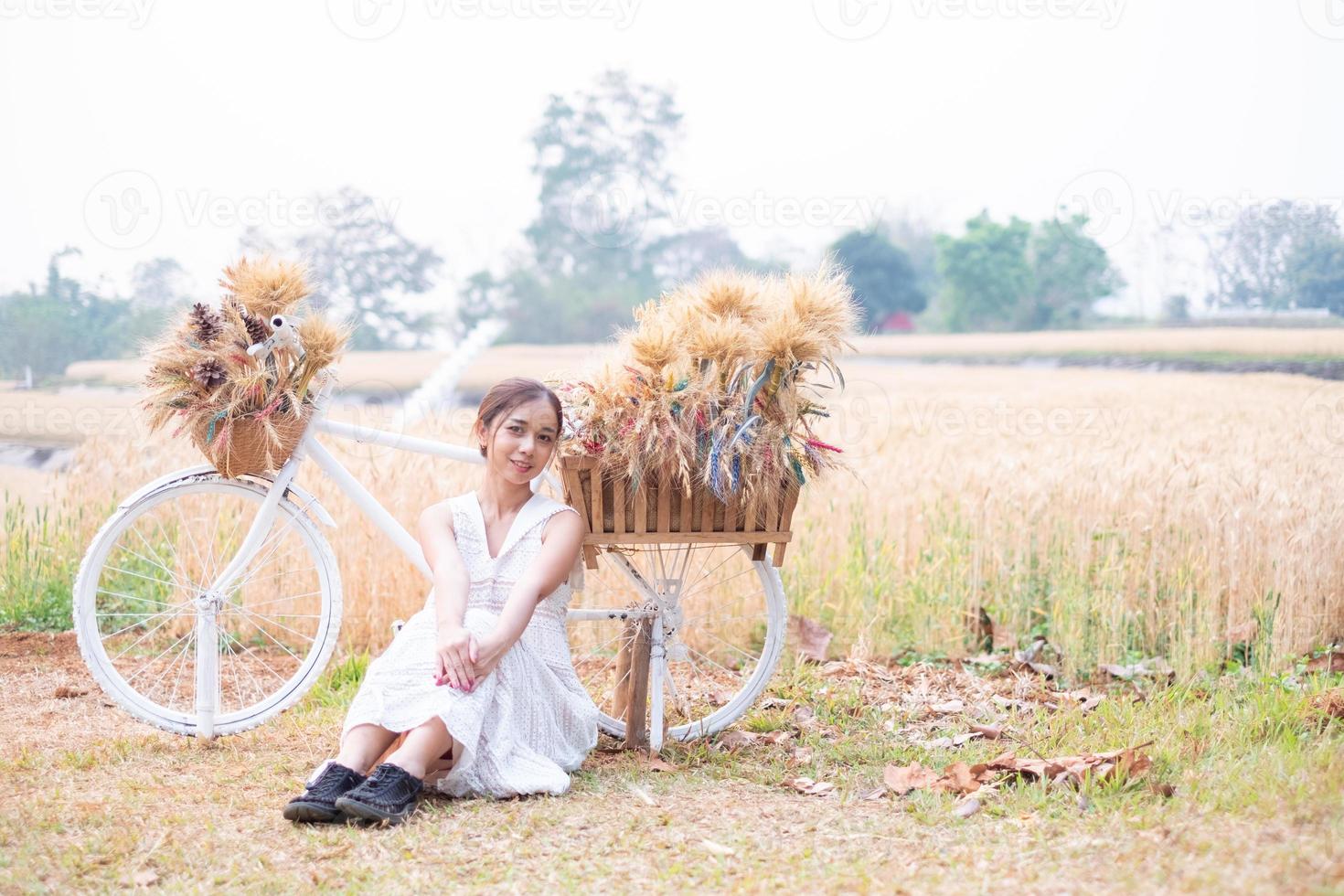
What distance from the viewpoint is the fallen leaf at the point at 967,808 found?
9.38ft

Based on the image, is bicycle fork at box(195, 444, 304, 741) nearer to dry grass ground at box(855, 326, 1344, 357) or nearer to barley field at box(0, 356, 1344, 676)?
barley field at box(0, 356, 1344, 676)

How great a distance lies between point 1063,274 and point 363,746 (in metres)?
9.80

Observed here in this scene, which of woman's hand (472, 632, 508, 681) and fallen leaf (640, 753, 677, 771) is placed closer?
woman's hand (472, 632, 508, 681)

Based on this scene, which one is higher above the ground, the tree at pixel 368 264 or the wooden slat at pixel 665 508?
the tree at pixel 368 264

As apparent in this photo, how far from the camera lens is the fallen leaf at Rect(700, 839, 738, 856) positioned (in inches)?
103

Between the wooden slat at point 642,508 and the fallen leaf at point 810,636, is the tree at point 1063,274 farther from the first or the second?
the wooden slat at point 642,508

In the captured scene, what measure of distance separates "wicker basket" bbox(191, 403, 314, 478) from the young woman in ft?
1.70

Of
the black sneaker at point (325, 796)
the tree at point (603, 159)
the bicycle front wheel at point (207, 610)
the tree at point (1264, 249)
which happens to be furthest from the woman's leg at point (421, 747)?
the tree at point (603, 159)

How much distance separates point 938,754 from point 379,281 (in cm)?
1065

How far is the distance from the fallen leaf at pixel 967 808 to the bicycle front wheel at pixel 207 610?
1.93 meters

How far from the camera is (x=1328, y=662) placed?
13.8ft

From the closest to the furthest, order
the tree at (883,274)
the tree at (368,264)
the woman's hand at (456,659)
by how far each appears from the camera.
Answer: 1. the woman's hand at (456,659)
2. the tree at (368,264)
3. the tree at (883,274)

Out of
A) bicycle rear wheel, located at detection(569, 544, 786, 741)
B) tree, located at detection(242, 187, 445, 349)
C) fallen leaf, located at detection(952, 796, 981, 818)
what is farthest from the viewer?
tree, located at detection(242, 187, 445, 349)

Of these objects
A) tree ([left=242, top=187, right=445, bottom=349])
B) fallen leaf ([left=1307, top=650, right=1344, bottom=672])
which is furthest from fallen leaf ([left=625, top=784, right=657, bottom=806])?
tree ([left=242, top=187, right=445, bottom=349])
